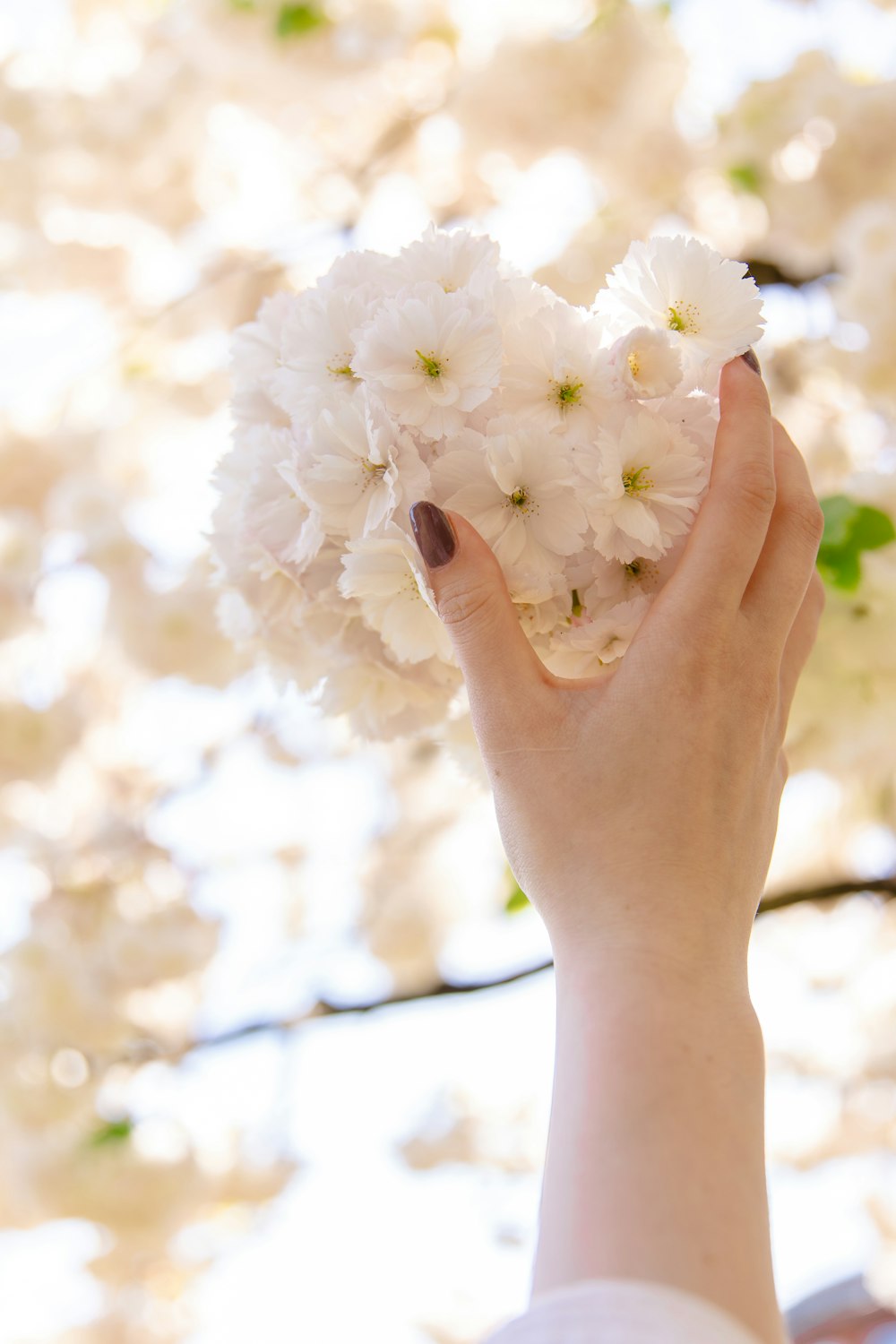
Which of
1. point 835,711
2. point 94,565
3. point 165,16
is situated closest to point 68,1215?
point 94,565

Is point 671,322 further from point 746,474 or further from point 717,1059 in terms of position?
point 717,1059

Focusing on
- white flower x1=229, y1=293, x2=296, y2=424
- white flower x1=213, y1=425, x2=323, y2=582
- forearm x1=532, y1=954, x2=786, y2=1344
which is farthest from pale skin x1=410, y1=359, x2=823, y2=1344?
white flower x1=229, y1=293, x2=296, y2=424

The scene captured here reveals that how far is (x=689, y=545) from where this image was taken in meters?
0.62

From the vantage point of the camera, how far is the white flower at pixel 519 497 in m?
0.63

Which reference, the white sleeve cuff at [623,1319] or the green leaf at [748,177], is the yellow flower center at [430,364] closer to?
the white sleeve cuff at [623,1319]

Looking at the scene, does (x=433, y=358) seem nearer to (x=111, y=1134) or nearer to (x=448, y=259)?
(x=448, y=259)

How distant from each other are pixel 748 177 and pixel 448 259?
1341 millimetres

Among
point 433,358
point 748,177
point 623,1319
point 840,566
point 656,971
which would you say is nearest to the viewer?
point 623,1319

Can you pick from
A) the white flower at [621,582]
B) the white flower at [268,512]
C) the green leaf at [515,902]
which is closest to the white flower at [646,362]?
the white flower at [621,582]

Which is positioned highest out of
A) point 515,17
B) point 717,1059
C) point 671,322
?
point 515,17

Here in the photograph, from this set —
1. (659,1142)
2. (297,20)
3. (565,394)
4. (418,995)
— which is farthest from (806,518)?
(297,20)

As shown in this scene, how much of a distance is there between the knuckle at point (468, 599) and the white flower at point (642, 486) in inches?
3.4

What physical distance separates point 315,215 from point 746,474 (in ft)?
7.13

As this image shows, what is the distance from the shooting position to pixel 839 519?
1.11 metres
